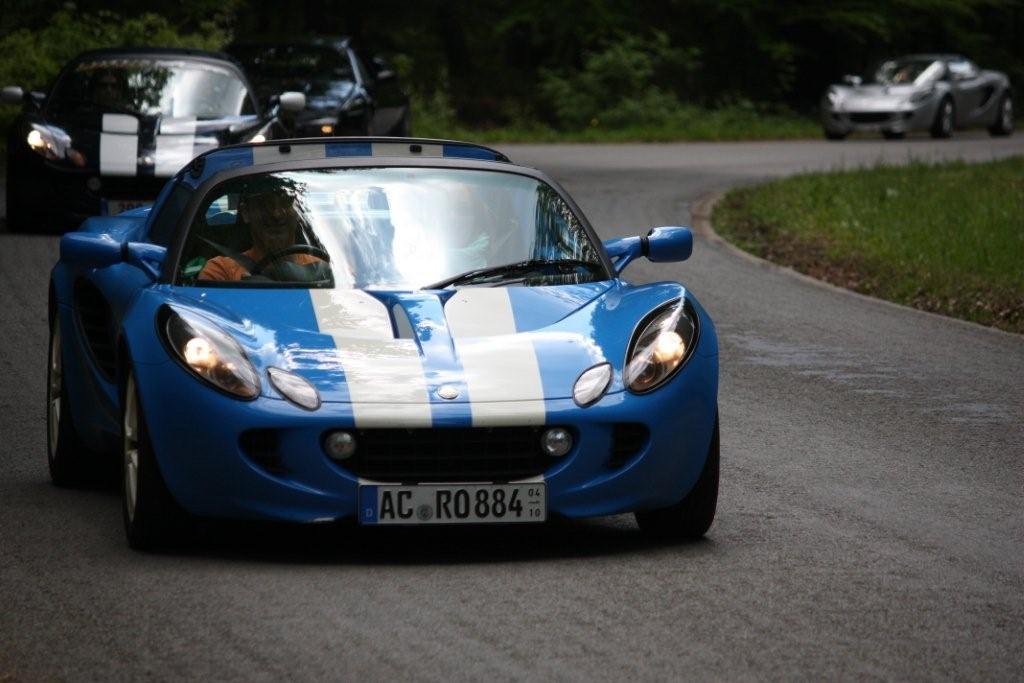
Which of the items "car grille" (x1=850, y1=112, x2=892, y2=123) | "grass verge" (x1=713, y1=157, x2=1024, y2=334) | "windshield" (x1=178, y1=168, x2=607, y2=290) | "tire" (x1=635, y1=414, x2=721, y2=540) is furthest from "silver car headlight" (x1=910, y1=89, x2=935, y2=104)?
"tire" (x1=635, y1=414, x2=721, y2=540)

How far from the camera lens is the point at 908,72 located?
36.2m

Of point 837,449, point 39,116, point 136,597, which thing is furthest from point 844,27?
point 136,597

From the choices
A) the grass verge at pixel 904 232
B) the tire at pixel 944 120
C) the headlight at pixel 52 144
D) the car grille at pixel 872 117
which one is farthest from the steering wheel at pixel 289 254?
the tire at pixel 944 120

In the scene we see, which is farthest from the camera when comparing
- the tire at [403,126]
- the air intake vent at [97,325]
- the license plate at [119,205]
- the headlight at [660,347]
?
the tire at [403,126]

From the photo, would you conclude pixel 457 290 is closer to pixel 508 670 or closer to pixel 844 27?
pixel 508 670

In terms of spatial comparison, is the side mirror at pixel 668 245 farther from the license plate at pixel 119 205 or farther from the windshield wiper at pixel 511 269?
the license plate at pixel 119 205

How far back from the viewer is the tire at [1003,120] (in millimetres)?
38250

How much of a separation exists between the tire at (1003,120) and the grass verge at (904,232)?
14.5 metres

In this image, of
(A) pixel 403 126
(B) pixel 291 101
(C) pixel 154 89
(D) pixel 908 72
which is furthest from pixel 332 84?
(D) pixel 908 72

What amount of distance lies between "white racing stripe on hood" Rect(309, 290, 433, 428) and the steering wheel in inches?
15.5

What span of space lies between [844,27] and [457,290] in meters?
38.8

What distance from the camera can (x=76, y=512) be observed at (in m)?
7.23

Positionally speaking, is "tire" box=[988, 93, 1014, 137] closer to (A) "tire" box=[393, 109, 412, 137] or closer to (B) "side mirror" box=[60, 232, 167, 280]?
(A) "tire" box=[393, 109, 412, 137]

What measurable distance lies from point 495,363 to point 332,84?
17290mm
